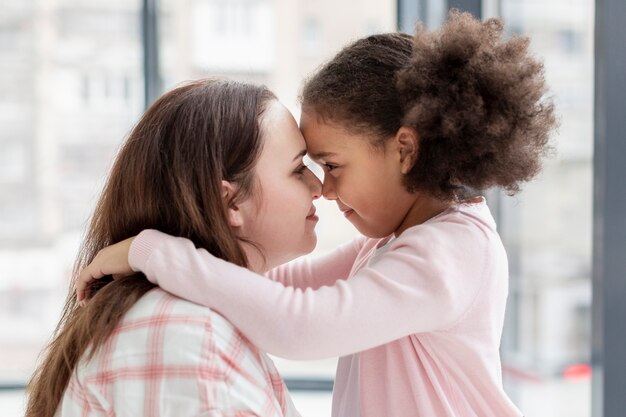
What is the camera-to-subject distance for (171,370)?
3.54 feet

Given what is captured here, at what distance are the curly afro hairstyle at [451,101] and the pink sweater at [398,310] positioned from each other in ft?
0.32

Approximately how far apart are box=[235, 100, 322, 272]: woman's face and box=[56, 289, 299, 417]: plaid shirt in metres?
0.25

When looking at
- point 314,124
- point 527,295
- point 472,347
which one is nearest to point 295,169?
point 314,124

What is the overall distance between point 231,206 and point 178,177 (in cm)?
11

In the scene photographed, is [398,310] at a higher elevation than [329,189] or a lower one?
lower

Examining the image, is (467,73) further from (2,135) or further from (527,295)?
(2,135)

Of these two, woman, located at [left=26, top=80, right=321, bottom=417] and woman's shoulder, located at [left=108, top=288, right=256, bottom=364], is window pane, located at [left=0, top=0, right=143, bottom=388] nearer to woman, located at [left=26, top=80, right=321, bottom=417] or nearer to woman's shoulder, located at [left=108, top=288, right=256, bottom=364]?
woman, located at [left=26, top=80, right=321, bottom=417]

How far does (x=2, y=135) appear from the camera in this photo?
2947mm

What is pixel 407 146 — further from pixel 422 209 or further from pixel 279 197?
pixel 279 197

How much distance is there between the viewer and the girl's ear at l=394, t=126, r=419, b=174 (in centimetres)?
135

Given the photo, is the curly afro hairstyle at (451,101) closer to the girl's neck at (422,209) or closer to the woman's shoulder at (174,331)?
the girl's neck at (422,209)

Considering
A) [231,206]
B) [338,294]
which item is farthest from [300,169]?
[338,294]

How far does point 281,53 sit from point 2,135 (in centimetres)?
111

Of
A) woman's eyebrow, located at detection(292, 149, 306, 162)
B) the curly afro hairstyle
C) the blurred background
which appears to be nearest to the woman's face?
woman's eyebrow, located at detection(292, 149, 306, 162)
